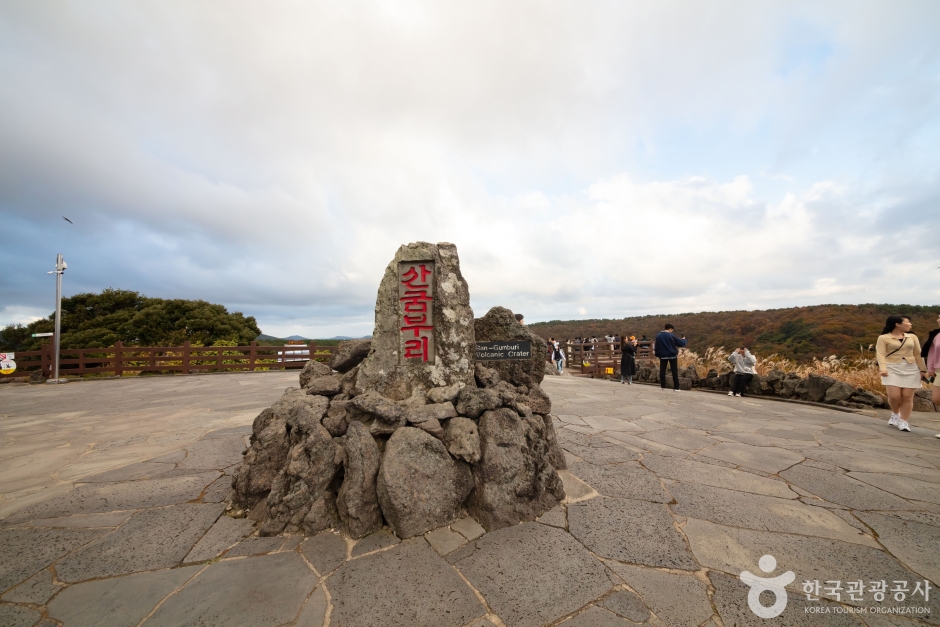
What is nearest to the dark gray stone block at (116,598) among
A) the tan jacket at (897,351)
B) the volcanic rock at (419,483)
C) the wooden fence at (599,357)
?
the volcanic rock at (419,483)

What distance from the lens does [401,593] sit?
6.73ft

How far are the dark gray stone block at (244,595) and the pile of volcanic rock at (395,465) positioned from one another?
367 mm

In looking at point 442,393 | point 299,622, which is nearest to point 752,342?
point 442,393

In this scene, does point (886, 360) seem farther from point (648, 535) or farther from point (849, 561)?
point (648, 535)

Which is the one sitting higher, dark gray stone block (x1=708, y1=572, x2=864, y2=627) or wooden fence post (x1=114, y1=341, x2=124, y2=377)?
wooden fence post (x1=114, y1=341, x2=124, y2=377)

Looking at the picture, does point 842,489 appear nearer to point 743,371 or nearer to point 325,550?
point 325,550

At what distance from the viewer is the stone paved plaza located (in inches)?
75.1

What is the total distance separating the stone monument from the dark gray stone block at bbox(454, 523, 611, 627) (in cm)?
24

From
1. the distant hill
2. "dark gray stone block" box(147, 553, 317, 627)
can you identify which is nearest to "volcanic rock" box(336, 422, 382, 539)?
"dark gray stone block" box(147, 553, 317, 627)

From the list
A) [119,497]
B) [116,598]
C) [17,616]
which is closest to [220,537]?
[116,598]

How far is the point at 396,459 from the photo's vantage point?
9.15 feet

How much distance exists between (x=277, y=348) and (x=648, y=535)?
1710cm

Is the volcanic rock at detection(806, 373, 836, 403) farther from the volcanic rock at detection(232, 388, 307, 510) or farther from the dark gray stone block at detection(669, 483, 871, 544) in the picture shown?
the volcanic rock at detection(232, 388, 307, 510)

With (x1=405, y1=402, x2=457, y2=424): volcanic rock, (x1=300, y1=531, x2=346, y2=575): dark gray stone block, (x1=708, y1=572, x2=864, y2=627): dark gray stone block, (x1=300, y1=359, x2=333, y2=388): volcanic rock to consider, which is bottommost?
(x1=708, y1=572, x2=864, y2=627): dark gray stone block
